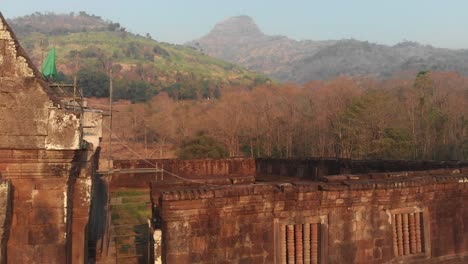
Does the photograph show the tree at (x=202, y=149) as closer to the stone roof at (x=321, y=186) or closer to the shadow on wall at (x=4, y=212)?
the stone roof at (x=321, y=186)

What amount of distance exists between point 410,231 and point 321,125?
31.9 metres

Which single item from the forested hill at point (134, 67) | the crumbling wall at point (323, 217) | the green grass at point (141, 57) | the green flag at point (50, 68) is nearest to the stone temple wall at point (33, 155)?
the crumbling wall at point (323, 217)

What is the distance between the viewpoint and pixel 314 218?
7.43 meters

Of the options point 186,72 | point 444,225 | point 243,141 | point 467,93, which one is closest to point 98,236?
point 444,225

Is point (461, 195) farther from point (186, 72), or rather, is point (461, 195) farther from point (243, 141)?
point (186, 72)

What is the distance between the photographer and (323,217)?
7.48m

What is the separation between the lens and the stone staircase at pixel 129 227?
434 inches

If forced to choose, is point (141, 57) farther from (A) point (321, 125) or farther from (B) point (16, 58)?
(B) point (16, 58)

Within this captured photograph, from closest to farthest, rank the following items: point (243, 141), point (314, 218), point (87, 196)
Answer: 1. point (87, 196)
2. point (314, 218)
3. point (243, 141)

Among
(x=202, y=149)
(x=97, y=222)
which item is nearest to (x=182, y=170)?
(x=97, y=222)

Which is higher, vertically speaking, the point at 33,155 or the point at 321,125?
the point at 321,125

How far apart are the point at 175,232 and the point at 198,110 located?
50.8 m

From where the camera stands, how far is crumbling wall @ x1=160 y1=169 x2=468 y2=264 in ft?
21.4

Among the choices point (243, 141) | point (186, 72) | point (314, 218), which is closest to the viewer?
point (314, 218)
